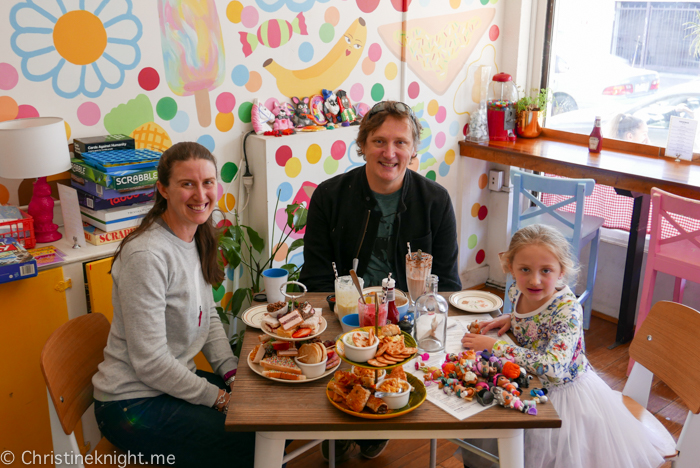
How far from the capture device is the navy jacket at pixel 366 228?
84.4 inches

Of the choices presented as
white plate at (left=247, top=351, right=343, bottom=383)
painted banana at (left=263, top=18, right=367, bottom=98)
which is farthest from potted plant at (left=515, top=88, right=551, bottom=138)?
white plate at (left=247, top=351, right=343, bottom=383)

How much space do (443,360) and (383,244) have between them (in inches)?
28.8

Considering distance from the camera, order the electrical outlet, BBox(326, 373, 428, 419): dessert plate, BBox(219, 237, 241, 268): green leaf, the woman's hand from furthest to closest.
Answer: the electrical outlet < BBox(219, 237, 241, 268): green leaf < the woman's hand < BBox(326, 373, 428, 419): dessert plate

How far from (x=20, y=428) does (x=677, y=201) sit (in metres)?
2.70

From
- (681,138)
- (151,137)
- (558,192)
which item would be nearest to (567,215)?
(558,192)

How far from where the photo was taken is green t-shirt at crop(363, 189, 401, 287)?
7.09ft

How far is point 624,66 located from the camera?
11.5 ft

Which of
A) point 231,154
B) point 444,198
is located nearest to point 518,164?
point 444,198

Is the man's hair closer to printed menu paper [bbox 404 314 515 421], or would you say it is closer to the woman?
the woman

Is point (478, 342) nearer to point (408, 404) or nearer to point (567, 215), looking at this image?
point (408, 404)

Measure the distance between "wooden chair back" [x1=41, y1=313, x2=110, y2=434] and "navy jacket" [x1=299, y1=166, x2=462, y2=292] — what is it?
700 mm

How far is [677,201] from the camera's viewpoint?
8.34ft

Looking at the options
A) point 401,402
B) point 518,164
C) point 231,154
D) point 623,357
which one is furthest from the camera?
point 518,164

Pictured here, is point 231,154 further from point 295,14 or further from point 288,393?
point 288,393
